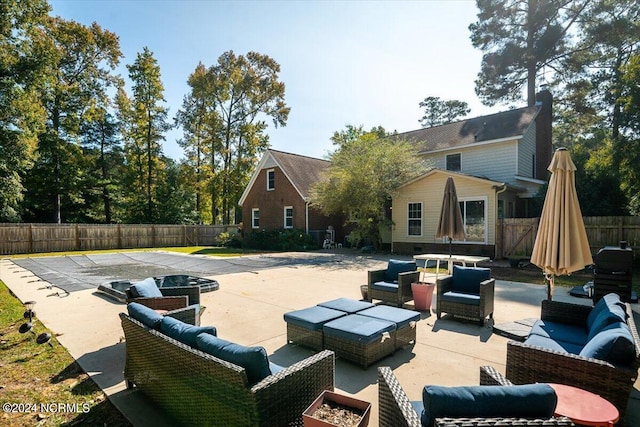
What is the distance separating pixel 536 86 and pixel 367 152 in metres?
15.8

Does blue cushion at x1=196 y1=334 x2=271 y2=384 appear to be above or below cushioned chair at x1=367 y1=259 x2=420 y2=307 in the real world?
above

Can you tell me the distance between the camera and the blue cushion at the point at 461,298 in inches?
223

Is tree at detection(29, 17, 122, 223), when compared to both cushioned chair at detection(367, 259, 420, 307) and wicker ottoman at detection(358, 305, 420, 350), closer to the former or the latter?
cushioned chair at detection(367, 259, 420, 307)

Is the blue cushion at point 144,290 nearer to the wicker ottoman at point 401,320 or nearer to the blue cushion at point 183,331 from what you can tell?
the blue cushion at point 183,331

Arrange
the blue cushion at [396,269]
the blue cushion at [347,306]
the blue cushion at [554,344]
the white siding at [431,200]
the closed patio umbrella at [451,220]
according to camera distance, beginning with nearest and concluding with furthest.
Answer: the blue cushion at [554,344], the blue cushion at [347,306], the blue cushion at [396,269], the closed patio umbrella at [451,220], the white siding at [431,200]

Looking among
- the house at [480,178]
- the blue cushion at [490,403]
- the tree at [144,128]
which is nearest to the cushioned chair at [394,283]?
the blue cushion at [490,403]

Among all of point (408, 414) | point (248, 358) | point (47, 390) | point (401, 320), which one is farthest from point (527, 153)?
point (47, 390)

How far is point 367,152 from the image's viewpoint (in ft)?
57.7

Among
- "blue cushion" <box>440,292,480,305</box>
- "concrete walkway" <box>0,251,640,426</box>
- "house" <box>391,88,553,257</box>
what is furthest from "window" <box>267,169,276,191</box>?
"blue cushion" <box>440,292,480,305</box>

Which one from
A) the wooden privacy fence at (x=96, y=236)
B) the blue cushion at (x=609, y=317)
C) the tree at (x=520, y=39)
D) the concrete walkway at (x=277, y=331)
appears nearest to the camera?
the blue cushion at (x=609, y=317)

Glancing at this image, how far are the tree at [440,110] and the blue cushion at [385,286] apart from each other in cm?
3538

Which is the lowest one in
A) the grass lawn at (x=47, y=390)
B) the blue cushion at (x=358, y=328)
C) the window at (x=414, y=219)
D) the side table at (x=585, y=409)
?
the grass lawn at (x=47, y=390)

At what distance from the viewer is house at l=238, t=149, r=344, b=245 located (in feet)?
72.8

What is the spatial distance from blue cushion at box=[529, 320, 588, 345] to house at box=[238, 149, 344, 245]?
1679cm
